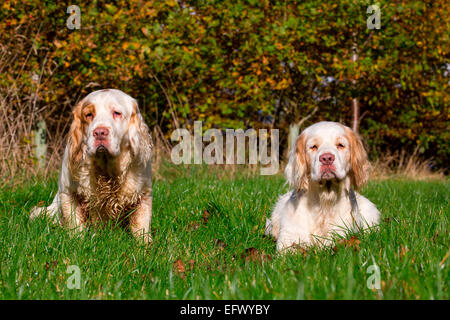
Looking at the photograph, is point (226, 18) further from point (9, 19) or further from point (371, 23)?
point (9, 19)

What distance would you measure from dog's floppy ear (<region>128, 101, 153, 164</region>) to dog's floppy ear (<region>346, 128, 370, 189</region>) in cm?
136

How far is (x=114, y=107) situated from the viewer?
306 cm

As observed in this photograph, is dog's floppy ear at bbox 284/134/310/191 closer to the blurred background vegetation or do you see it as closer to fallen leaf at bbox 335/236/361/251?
fallen leaf at bbox 335/236/361/251

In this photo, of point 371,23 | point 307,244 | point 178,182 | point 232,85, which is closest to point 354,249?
point 307,244

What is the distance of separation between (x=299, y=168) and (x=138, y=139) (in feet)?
3.62

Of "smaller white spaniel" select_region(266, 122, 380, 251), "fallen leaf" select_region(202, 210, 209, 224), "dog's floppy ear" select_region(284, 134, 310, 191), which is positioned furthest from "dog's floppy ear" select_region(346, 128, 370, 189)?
"fallen leaf" select_region(202, 210, 209, 224)

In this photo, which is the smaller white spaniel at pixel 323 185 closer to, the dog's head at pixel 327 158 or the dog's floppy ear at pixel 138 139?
the dog's head at pixel 327 158

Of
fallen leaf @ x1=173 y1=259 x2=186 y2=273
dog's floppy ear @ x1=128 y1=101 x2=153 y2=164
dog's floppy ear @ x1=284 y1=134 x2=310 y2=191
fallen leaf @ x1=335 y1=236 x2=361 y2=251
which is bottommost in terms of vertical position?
fallen leaf @ x1=173 y1=259 x2=186 y2=273

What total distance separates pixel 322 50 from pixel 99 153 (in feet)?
20.3

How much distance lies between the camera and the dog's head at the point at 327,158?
9.13ft

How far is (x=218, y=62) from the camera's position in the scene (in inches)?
284

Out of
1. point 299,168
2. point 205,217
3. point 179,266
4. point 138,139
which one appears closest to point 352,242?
point 299,168

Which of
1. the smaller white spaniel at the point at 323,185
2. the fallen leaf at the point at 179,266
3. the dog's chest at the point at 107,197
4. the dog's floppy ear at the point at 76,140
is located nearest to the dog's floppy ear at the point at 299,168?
the smaller white spaniel at the point at 323,185

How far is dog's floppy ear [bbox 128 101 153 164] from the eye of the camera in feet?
10.5
